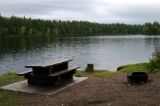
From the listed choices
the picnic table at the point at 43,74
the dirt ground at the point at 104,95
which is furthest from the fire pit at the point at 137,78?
the picnic table at the point at 43,74

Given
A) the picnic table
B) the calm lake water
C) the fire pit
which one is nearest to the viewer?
the picnic table

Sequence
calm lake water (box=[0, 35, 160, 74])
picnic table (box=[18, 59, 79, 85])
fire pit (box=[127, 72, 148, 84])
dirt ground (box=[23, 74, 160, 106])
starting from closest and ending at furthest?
dirt ground (box=[23, 74, 160, 106]) < picnic table (box=[18, 59, 79, 85]) < fire pit (box=[127, 72, 148, 84]) < calm lake water (box=[0, 35, 160, 74])

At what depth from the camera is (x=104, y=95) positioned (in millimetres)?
12797

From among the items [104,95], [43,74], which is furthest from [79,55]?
[104,95]

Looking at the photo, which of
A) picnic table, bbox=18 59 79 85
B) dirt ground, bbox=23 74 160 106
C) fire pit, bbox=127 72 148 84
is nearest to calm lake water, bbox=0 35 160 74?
picnic table, bbox=18 59 79 85

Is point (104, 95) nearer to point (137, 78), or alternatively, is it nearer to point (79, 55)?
point (137, 78)

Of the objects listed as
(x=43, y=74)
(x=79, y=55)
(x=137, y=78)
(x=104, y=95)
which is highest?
(x=43, y=74)

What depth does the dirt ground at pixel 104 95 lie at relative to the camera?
11.5 meters

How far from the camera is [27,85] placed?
1491cm

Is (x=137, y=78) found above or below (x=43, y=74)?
below

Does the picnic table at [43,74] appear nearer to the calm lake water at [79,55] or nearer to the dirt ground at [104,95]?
the dirt ground at [104,95]

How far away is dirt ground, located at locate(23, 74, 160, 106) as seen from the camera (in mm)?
11547

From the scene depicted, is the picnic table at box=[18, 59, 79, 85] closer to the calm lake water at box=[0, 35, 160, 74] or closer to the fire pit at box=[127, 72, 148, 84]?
the fire pit at box=[127, 72, 148, 84]

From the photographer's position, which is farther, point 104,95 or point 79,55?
point 79,55
